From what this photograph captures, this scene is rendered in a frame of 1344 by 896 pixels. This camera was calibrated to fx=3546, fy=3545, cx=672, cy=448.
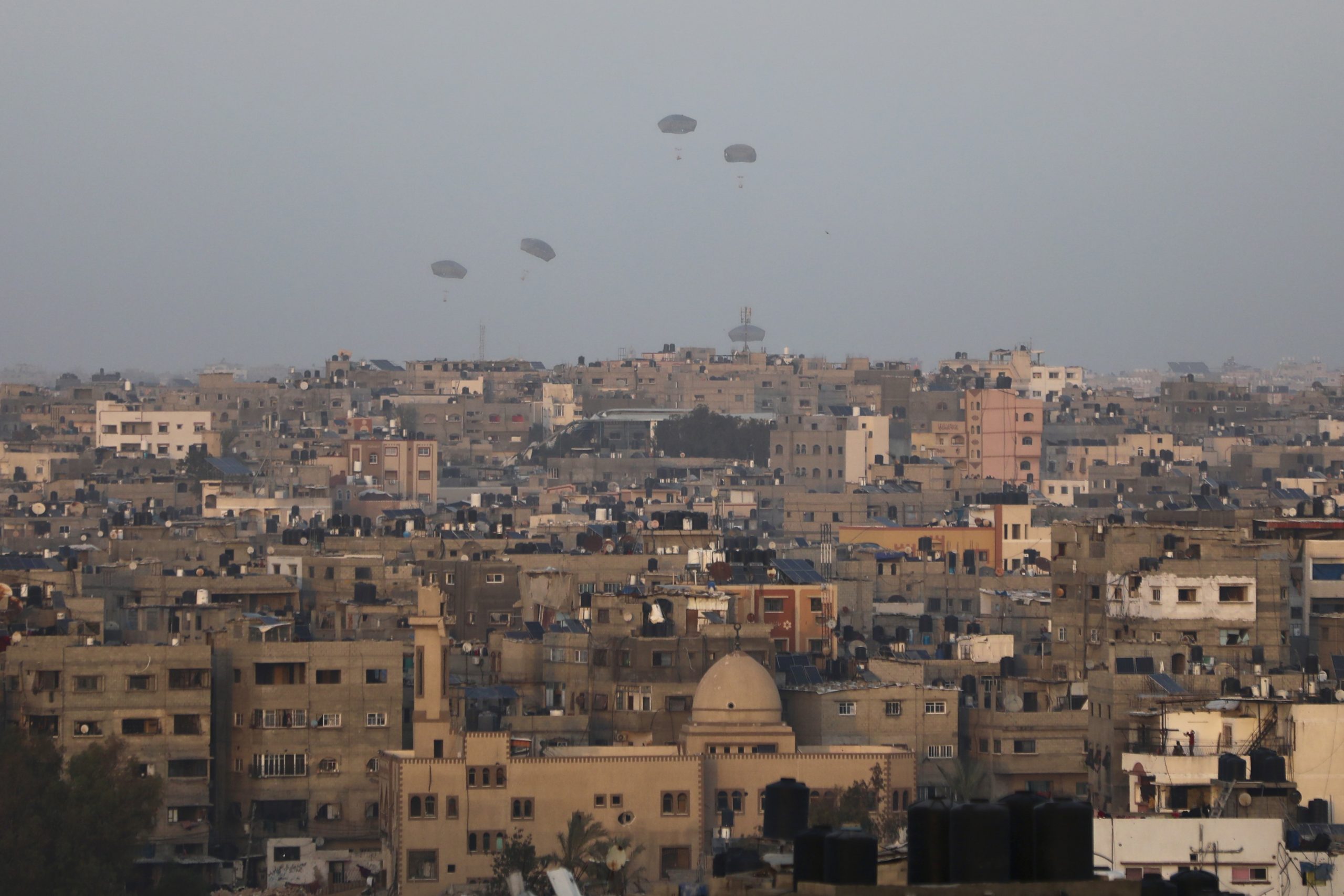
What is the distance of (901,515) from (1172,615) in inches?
1936

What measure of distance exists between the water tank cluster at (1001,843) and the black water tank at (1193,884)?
889mm

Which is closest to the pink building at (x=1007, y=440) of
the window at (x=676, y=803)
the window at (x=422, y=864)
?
the window at (x=676, y=803)

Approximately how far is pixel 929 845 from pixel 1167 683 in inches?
1228

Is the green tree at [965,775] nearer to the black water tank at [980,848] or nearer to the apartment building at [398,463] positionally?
the black water tank at [980,848]

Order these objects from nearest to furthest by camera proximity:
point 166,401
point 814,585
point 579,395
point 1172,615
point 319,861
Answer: point 319,861 < point 1172,615 < point 814,585 < point 166,401 < point 579,395

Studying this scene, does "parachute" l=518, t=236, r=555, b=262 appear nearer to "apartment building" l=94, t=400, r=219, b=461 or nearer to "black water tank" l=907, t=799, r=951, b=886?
"apartment building" l=94, t=400, r=219, b=461

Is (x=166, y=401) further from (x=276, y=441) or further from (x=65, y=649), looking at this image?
(x=65, y=649)

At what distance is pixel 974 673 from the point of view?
5416 centimetres

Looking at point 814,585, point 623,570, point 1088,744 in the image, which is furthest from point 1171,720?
point 623,570

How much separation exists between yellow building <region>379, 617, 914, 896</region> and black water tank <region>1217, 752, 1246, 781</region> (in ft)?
22.0

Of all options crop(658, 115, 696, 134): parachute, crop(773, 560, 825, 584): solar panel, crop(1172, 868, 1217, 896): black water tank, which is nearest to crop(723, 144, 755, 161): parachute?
crop(658, 115, 696, 134): parachute

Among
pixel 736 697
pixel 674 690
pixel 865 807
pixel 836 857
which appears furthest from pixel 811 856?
pixel 674 690

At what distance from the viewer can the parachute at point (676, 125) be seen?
117 meters

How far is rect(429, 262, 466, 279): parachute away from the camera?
142375 millimetres
